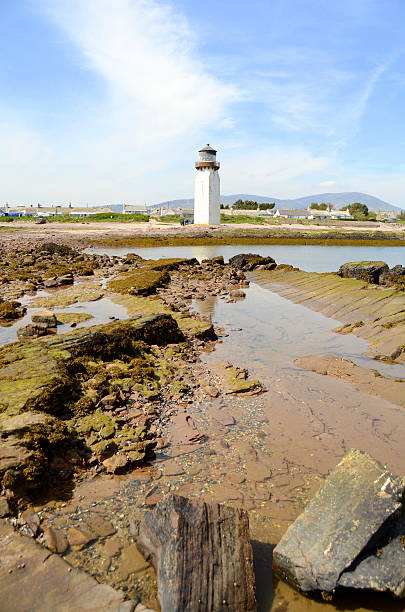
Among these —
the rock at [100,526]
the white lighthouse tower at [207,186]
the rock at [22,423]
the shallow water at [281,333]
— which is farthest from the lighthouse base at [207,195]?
the rock at [100,526]

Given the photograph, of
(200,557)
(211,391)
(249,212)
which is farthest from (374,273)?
(249,212)

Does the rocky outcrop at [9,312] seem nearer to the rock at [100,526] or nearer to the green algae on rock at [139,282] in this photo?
the green algae on rock at [139,282]

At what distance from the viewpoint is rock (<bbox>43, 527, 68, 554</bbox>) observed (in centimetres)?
522

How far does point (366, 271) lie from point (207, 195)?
71.0 meters

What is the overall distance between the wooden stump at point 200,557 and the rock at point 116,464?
1.97 meters

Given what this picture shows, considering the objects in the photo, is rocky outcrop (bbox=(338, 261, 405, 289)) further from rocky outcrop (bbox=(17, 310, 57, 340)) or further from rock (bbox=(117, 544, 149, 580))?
rock (bbox=(117, 544, 149, 580))

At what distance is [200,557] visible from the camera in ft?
14.6

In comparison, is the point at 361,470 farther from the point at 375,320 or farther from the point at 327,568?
the point at 375,320

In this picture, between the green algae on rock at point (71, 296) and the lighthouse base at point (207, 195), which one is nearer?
the green algae on rock at point (71, 296)

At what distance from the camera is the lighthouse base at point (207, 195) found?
93.5 metres

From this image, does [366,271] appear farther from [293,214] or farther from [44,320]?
[293,214]

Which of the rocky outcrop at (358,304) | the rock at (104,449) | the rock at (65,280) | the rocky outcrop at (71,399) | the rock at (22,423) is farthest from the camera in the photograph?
the rock at (65,280)

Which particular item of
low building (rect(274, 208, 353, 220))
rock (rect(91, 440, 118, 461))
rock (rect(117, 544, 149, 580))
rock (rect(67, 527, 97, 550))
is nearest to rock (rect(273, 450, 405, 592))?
rock (rect(117, 544, 149, 580))

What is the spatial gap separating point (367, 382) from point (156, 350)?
19.8 feet
